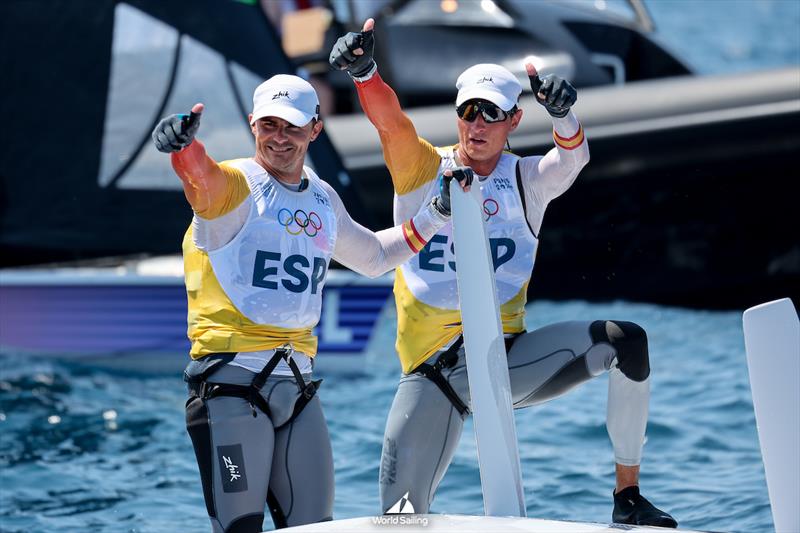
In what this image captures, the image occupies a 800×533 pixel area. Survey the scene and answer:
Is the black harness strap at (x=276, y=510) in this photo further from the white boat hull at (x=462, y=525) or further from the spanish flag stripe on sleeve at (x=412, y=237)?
the spanish flag stripe on sleeve at (x=412, y=237)

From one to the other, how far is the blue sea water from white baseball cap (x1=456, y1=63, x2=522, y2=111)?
1.88 metres

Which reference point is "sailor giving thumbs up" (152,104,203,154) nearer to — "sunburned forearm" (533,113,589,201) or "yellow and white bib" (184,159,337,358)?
"yellow and white bib" (184,159,337,358)

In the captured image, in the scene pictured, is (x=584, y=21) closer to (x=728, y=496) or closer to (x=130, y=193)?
(x=130, y=193)

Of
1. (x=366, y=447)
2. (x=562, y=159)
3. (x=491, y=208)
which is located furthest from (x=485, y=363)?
(x=366, y=447)

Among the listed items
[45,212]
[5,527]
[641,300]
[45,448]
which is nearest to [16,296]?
→ [45,212]

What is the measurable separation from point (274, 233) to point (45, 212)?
469 centimetres

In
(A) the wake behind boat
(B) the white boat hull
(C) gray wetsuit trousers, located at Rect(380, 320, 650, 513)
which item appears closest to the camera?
(B) the white boat hull

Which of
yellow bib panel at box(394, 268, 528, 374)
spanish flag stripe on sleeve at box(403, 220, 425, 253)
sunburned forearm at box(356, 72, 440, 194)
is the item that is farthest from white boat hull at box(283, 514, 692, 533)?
sunburned forearm at box(356, 72, 440, 194)

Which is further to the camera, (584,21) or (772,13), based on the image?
(772,13)

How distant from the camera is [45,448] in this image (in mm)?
6156

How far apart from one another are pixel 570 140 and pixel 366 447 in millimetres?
2824

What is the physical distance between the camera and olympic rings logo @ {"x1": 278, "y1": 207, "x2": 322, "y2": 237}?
3.42m

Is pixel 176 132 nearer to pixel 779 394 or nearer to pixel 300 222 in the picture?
pixel 300 222

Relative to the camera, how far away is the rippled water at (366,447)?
5234 millimetres
